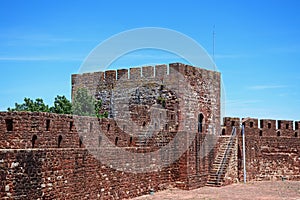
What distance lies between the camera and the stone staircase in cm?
1915

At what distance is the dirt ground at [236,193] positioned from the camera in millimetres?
15641

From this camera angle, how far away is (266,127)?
933 inches

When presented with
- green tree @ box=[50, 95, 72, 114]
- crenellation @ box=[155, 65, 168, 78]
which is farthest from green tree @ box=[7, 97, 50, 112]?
crenellation @ box=[155, 65, 168, 78]

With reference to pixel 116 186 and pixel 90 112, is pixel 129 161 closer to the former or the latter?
pixel 116 186

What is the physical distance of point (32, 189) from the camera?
11109mm

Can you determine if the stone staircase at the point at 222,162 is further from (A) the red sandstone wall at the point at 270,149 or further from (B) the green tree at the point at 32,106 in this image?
(B) the green tree at the point at 32,106

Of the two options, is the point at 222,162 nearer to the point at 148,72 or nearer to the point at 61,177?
the point at 148,72

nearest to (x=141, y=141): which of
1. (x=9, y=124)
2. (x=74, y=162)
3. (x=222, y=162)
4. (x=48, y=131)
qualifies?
(x=222, y=162)

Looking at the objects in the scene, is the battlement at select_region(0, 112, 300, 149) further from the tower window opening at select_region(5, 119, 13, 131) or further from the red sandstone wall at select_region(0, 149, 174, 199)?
the red sandstone wall at select_region(0, 149, 174, 199)

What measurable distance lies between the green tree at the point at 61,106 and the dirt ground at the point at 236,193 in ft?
29.0

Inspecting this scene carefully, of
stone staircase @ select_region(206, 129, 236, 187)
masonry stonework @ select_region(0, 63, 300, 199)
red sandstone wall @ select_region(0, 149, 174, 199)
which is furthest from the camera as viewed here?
stone staircase @ select_region(206, 129, 236, 187)

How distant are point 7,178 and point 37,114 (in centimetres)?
305

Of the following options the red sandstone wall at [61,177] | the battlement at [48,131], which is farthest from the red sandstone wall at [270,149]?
the red sandstone wall at [61,177]

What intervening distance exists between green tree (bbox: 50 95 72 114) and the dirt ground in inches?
348
